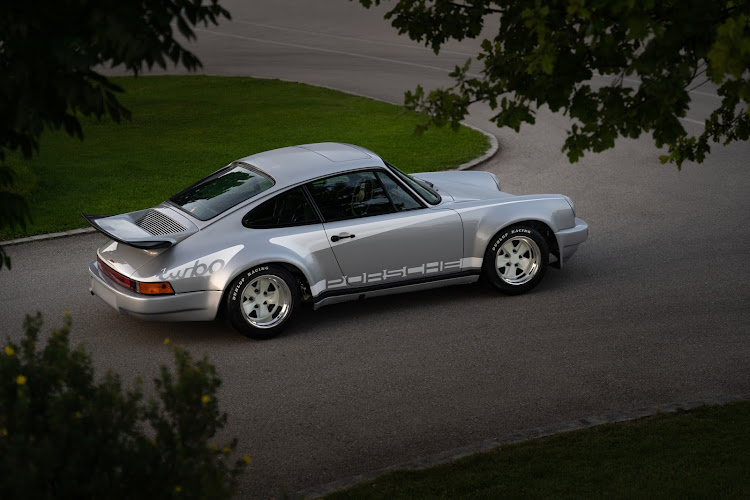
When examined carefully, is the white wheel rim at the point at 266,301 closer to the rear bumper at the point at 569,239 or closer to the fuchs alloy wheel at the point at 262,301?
the fuchs alloy wheel at the point at 262,301

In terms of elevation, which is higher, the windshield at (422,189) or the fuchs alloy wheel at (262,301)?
the windshield at (422,189)

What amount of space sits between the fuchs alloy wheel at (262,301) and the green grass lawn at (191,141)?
4.83 meters

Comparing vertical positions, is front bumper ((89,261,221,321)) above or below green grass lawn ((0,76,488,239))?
below

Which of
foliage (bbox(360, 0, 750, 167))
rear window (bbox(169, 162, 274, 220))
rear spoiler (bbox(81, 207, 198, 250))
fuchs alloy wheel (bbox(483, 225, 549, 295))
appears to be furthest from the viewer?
fuchs alloy wheel (bbox(483, 225, 549, 295))

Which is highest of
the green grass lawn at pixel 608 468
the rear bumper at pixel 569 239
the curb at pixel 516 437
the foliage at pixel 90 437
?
the foliage at pixel 90 437

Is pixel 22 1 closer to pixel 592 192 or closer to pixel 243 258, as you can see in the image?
pixel 243 258

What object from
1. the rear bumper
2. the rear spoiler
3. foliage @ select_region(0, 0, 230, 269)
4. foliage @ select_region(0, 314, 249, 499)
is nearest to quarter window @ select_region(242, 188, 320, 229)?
the rear spoiler

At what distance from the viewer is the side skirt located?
8.91 metres

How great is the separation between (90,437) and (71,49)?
1614mm

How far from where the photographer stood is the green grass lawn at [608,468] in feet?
19.5

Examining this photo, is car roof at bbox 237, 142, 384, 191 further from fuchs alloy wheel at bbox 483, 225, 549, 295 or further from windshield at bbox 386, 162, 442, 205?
fuchs alloy wheel at bbox 483, 225, 549, 295

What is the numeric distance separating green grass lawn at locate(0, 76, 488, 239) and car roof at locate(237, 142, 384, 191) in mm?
3913

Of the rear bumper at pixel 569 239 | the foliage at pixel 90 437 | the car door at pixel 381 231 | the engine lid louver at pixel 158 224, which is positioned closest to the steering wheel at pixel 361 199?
the car door at pixel 381 231

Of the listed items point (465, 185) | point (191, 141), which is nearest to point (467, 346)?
point (465, 185)
